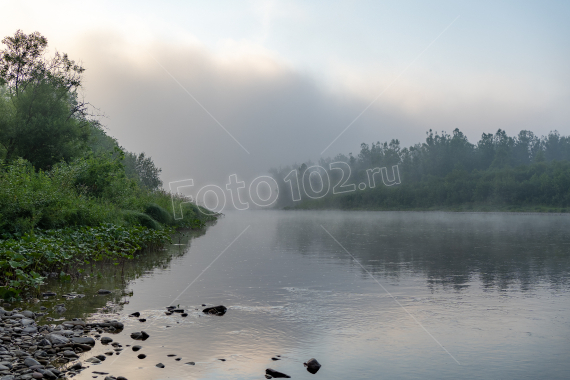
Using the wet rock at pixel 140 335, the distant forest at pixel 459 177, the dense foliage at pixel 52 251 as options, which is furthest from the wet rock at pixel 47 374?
the distant forest at pixel 459 177

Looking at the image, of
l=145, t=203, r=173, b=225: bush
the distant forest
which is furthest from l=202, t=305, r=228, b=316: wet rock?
the distant forest

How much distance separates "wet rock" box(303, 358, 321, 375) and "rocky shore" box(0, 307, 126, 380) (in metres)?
2.25

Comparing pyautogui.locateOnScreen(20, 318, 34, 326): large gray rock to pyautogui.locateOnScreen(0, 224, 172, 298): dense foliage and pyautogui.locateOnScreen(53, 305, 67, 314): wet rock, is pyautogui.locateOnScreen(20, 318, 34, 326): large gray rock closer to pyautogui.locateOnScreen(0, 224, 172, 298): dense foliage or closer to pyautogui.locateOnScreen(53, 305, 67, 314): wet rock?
pyautogui.locateOnScreen(53, 305, 67, 314): wet rock

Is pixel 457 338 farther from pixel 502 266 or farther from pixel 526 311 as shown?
pixel 502 266

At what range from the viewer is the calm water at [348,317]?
6324 millimetres

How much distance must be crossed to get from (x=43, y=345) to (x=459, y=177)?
130939 millimetres

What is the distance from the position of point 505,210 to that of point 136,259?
10370 centimetres

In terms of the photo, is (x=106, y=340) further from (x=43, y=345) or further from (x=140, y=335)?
(x=43, y=345)

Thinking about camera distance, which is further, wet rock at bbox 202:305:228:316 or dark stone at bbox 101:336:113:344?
wet rock at bbox 202:305:228:316

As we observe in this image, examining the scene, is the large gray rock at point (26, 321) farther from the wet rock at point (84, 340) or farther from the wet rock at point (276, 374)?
the wet rock at point (276, 374)

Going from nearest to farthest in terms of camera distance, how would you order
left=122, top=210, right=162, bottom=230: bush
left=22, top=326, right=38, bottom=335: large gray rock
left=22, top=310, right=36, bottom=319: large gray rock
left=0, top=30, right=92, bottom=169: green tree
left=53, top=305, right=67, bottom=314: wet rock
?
left=22, top=326, right=38, bottom=335: large gray rock, left=22, top=310, right=36, bottom=319: large gray rock, left=53, top=305, right=67, bottom=314: wet rock, left=122, top=210, right=162, bottom=230: bush, left=0, top=30, right=92, bottom=169: green tree

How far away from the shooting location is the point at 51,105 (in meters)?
31.8

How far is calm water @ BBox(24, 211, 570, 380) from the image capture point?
20.7 ft

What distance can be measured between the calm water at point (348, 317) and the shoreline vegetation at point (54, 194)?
3.97 feet
